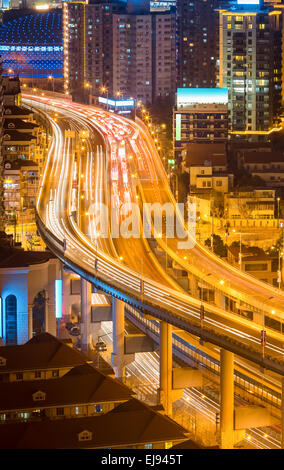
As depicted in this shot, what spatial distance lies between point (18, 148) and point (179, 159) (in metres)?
10.7

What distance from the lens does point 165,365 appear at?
120 ft

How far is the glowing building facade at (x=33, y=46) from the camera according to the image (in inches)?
4656

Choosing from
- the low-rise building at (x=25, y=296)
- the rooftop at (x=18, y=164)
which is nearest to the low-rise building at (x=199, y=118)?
the rooftop at (x=18, y=164)

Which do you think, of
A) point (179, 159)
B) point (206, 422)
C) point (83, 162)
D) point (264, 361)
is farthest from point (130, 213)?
point (264, 361)

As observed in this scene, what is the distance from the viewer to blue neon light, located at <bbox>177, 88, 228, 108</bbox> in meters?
74.1

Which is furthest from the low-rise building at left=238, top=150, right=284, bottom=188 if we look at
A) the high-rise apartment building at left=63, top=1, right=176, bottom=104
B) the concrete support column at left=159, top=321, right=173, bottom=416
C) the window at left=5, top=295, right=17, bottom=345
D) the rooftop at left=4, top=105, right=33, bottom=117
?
the high-rise apartment building at left=63, top=1, right=176, bottom=104

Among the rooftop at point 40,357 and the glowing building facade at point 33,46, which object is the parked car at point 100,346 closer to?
the rooftop at point 40,357

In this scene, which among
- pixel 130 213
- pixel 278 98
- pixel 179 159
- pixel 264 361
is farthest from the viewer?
pixel 278 98

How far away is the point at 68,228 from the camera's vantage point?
165ft

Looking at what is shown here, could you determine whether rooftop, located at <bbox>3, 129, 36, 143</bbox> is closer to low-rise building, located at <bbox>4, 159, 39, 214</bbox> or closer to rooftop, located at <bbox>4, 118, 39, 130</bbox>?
rooftop, located at <bbox>4, 118, 39, 130</bbox>

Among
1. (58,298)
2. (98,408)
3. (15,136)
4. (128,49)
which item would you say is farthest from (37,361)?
(128,49)

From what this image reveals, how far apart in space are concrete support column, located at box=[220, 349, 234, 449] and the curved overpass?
84 cm

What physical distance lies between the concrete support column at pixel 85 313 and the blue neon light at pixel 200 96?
103ft
